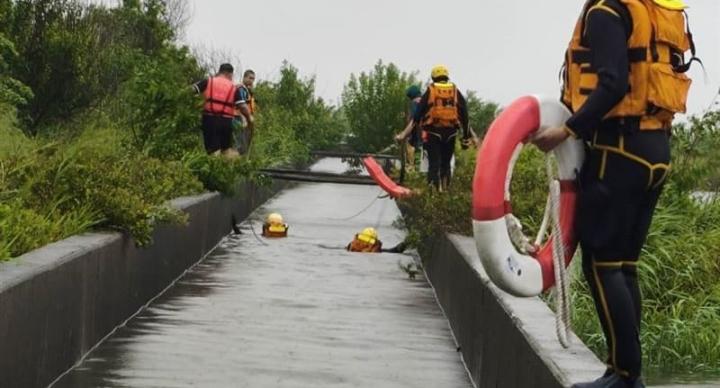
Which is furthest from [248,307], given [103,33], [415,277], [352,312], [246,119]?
[103,33]

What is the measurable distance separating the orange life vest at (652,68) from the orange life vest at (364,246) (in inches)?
463

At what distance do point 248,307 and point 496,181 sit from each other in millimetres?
6168

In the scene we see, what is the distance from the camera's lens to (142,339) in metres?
10.3

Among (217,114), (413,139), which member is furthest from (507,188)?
(413,139)

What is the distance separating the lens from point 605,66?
616 cm

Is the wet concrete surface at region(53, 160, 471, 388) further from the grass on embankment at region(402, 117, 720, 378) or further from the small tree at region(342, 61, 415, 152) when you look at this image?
the small tree at region(342, 61, 415, 152)

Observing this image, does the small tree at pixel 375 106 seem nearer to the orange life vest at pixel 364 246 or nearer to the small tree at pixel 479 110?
the small tree at pixel 479 110

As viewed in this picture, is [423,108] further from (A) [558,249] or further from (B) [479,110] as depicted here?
(B) [479,110]

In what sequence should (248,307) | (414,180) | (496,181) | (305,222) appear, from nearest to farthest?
(496,181) < (248,307) < (414,180) < (305,222)

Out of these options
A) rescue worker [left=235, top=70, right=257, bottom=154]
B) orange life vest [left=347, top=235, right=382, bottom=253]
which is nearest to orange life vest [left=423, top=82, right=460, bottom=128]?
orange life vest [left=347, top=235, right=382, bottom=253]

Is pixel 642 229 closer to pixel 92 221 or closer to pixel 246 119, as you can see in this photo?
pixel 92 221

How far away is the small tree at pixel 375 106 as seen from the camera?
47875mm

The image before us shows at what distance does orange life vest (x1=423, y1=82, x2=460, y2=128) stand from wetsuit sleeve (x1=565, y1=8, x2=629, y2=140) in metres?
12.2

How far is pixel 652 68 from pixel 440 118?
486 inches
